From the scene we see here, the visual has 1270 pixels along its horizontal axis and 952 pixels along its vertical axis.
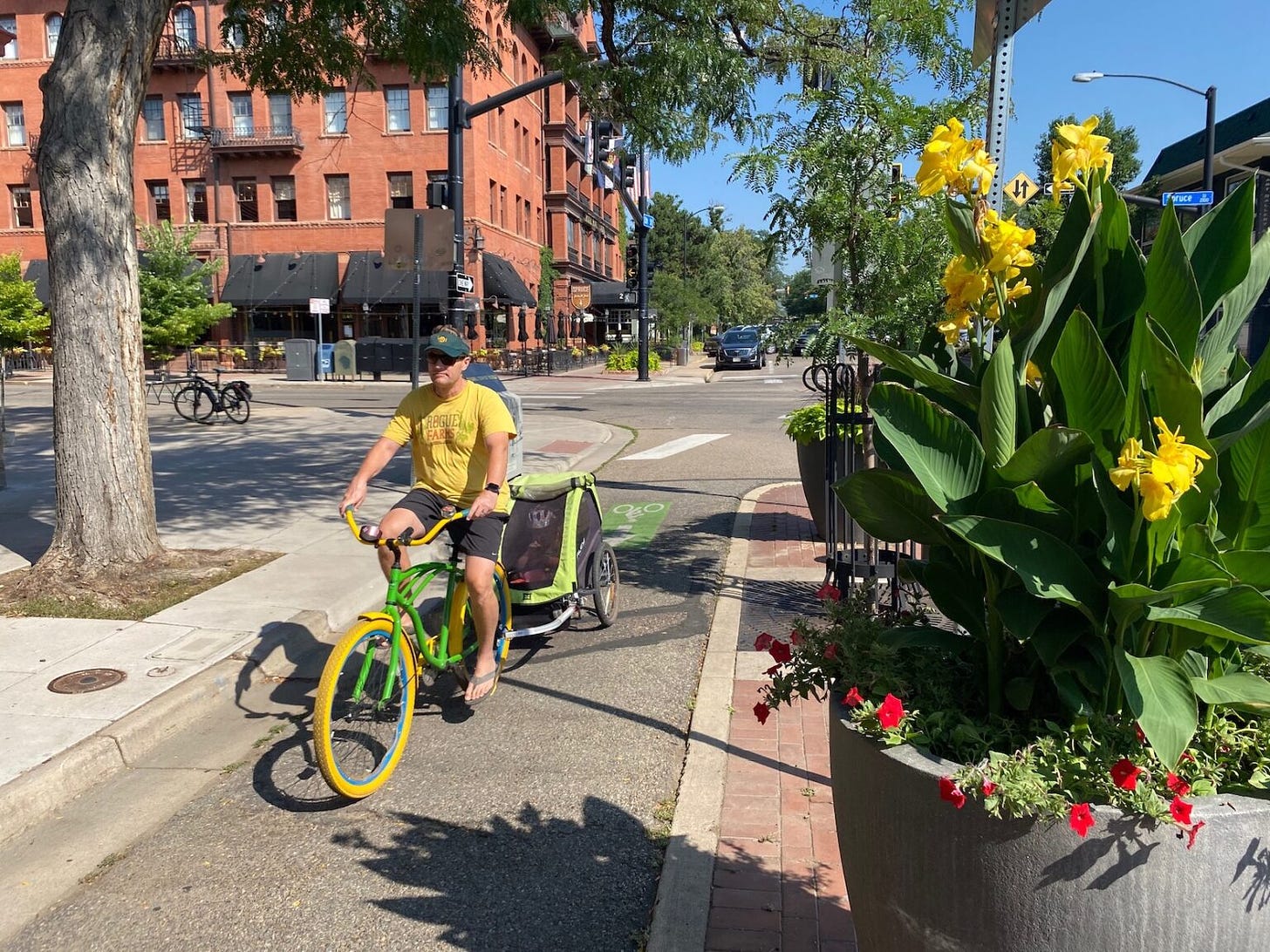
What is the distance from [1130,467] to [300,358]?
3420 cm

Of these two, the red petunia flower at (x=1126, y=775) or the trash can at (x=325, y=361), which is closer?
the red petunia flower at (x=1126, y=775)

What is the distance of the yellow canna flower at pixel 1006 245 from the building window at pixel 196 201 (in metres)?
43.6

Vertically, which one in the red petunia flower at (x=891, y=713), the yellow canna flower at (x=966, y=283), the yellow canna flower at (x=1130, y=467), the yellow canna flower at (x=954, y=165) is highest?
the yellow canna flower at (x=954, y=165)

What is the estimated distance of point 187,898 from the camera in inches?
131

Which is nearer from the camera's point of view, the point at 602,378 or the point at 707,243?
the point at 602,378

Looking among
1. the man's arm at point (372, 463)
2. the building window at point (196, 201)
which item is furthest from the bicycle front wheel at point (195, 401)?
the building window at point (196, 201)

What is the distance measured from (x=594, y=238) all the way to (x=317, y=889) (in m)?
59.4

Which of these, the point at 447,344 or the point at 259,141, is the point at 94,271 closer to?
the point at 447,344

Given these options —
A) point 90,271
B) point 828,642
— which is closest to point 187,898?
point 828,642

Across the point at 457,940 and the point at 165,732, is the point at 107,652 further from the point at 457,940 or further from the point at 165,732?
the point at 457,940

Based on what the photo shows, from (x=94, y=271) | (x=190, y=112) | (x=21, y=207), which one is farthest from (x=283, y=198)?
(x=94, y=271)

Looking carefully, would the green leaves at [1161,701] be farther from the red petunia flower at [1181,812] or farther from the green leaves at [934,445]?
the green leaves at [934,445]

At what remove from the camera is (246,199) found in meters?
40.3

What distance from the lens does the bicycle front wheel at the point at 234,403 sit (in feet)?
61.6
